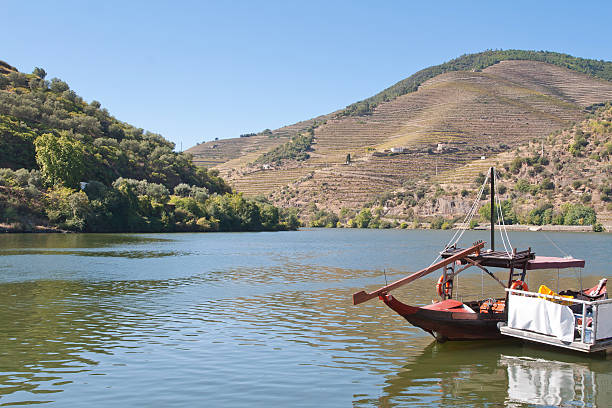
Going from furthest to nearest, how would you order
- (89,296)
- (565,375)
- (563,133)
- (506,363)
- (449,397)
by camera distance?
(563,133) < (89,296) < (506,363) < (565,375) < (449,397)

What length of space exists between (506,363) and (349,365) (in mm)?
5203

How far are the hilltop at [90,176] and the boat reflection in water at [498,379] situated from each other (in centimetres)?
8781

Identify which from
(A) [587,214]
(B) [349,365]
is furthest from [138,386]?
(A) [587,214]

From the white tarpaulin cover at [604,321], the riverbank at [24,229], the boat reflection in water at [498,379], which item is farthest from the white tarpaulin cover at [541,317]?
the riverbank at [24,229]

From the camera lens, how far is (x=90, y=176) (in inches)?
4628

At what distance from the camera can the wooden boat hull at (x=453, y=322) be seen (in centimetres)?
1983

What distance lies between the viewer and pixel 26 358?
56.4 feet

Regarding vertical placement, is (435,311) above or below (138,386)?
above

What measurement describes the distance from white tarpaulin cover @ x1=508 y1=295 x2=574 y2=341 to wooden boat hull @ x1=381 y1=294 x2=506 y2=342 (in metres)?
0.89

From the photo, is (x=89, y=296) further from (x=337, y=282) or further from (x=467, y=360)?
(x=467, y=360)

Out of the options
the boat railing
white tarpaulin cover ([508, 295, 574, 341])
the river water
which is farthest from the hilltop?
the boat railing

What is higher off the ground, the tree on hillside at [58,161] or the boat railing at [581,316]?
the tree on hillside at [58,161]

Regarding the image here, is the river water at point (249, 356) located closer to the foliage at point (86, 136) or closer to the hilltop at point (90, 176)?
the hilltop at point (90, 176)

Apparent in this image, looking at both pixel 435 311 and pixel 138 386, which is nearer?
pixel 138 386
